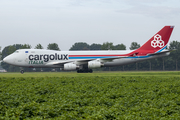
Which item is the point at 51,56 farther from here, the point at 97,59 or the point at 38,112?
the point at 38,112

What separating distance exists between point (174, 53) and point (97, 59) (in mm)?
46937

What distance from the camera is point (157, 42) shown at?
3906 cm

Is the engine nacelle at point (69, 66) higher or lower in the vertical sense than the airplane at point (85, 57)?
lower

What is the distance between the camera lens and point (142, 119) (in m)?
8.65

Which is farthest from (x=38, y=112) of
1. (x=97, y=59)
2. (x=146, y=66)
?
(x=146, y=66)

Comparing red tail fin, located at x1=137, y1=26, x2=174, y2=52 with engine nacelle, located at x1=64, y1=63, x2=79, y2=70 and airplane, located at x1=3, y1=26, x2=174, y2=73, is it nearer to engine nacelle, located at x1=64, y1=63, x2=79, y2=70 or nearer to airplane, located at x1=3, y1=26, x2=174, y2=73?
airplane, located at x1=3, y1=26, x2=174, y2=73

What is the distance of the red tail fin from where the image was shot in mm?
39000

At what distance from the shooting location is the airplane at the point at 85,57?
36.5m

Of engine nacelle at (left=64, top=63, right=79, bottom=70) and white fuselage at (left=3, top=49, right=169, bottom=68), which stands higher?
white fuselage at (left=3, top=49, right=169, bottom=68)

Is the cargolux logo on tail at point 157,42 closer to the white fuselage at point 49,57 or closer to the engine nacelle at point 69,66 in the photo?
the white fuselage at point 49,57

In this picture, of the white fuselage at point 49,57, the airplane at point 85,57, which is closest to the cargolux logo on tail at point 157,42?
the airplane at point 85,57

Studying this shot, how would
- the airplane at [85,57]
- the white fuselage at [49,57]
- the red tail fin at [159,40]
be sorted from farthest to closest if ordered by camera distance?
1. the red tail fin at [159,40]
2. the white fuselage at [49,57]
3. the airplane at [85,57]

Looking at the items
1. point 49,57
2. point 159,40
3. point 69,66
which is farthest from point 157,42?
point 49,57

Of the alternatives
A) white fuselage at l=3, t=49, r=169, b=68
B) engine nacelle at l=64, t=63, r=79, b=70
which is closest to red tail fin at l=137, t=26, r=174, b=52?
white fuselage at l=3, t=49, r=169, b=68
